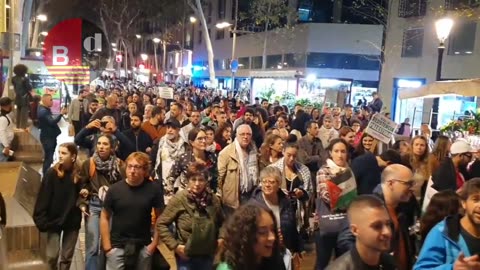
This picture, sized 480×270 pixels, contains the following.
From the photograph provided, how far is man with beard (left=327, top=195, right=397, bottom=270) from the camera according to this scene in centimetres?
324

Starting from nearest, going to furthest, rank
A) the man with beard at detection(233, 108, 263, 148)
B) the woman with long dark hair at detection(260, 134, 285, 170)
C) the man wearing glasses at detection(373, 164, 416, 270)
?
the man wearing glasses at detection(373, 164, 416, 270), the woman with long dark hair at detection(260, 134, 285, 170), the man with beard at detection(233, 108, 263, 148)

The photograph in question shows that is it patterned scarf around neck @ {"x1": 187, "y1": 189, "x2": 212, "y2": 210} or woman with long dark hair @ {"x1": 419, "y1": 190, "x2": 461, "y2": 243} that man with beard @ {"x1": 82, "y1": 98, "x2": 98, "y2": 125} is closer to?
patterned scarf around neck @ {"x1": 187, "y1": 189, "x2": 212, "y2": 210}

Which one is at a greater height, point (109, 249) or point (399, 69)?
point (399, 69)

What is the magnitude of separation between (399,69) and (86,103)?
19780mm

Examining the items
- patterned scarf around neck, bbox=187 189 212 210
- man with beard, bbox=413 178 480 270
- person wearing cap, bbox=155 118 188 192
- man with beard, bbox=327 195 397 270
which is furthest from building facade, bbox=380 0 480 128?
man with beard, bbox=327 195 397 270

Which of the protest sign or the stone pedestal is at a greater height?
the protest sign

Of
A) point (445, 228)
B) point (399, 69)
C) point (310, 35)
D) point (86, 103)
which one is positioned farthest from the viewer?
point (310, 35)

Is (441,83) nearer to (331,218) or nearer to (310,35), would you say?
(331,218)

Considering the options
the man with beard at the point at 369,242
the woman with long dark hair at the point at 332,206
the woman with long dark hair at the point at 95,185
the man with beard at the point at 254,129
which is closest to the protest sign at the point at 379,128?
the man with beard at the point at 254,129

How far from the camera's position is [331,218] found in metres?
5.56

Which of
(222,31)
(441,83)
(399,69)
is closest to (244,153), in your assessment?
(441,83)

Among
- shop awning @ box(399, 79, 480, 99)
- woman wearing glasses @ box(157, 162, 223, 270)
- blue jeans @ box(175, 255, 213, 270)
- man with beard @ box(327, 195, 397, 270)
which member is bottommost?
blue jeans @ box(175, 255, 213, 270)

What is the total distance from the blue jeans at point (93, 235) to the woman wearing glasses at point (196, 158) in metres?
0.95

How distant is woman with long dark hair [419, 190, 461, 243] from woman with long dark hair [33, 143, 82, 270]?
3.46m
